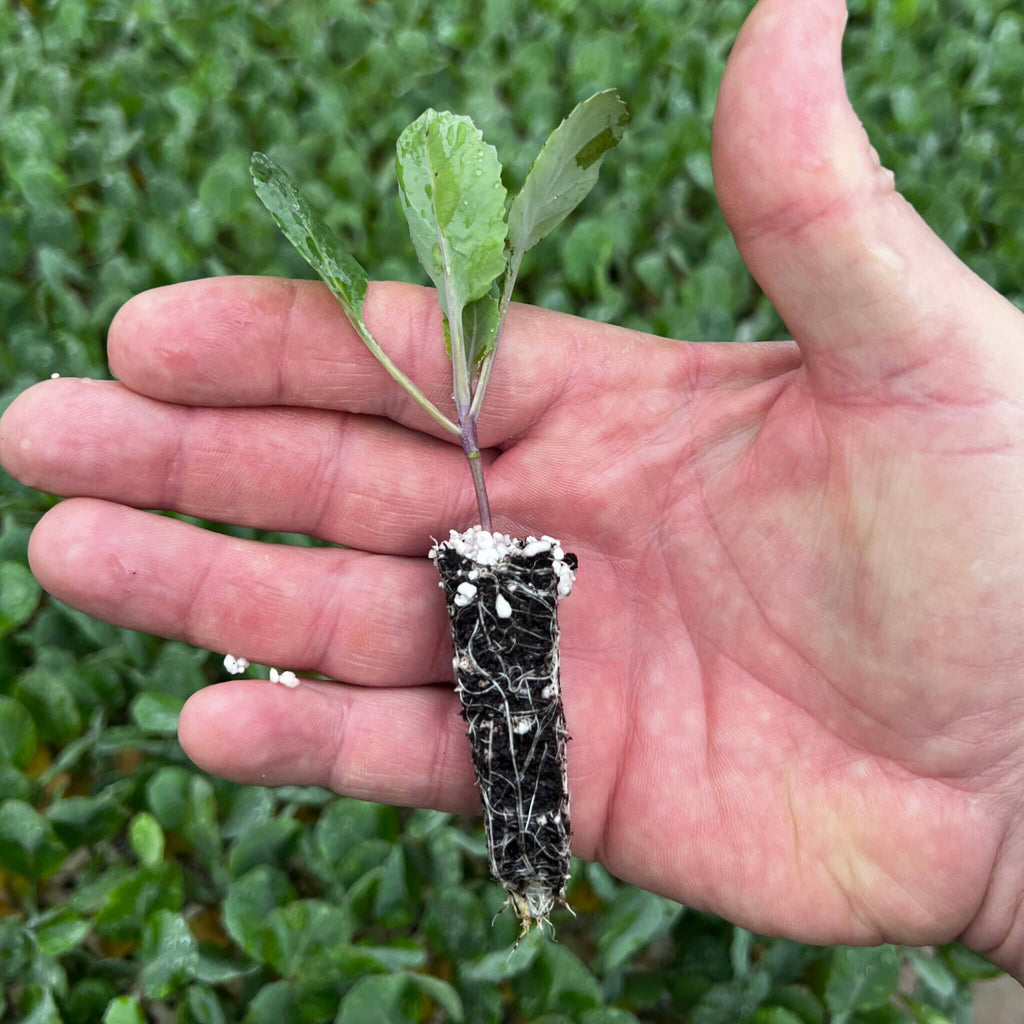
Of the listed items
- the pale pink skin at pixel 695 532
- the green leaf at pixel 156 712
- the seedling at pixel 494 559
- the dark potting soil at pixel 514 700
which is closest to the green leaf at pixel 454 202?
the seedling at pixel 494 559

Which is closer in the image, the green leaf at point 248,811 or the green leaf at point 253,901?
the green leaf at point 253,901

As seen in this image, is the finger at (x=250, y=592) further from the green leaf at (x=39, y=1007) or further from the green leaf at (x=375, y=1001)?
the green leaf at (x=39, y=1007)

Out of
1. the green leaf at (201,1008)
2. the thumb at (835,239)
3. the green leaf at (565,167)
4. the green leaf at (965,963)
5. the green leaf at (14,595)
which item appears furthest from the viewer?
the green leaf at (14,595)

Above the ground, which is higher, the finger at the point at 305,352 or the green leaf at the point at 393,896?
the finger at the point at 305,352

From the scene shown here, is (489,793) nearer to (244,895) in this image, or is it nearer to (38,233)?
(244,895)

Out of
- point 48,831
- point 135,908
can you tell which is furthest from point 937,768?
point 48,831

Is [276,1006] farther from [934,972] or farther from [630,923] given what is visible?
[934,972]

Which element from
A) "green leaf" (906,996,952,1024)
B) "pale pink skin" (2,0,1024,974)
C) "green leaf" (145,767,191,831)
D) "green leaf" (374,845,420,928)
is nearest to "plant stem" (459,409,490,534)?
"pale pink skin" (2,0,1024,974)

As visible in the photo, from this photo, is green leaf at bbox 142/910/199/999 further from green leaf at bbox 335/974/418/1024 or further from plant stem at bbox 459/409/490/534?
plant stem at bbox 459/409/490/534

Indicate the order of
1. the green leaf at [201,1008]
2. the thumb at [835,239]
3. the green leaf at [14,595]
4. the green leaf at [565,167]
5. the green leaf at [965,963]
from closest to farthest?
the thumb at [835,239] → the green leaf at [565,167] → the green leaf at [201,1008] → the green leaf at [965,963] → the green leaf at [14,595]
